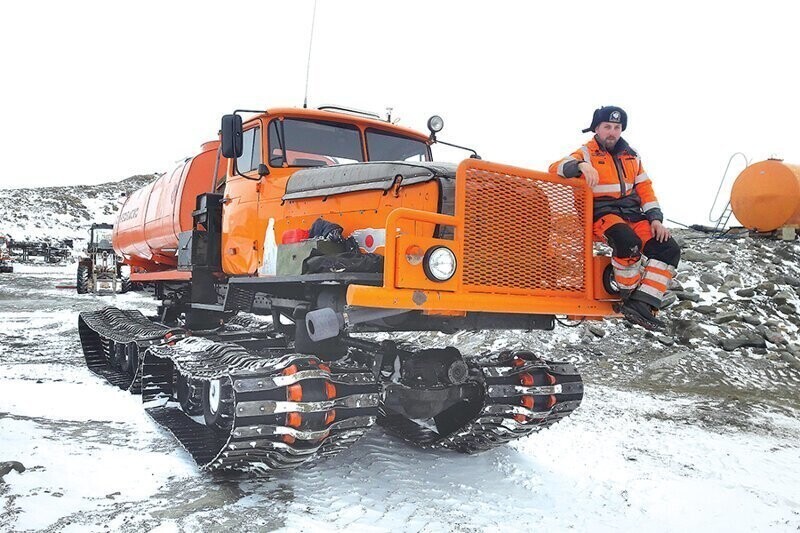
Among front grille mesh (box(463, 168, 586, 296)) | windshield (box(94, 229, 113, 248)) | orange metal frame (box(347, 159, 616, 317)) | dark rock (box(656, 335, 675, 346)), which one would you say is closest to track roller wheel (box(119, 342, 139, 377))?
orange metal frame (box(347, 159, 616, 317))

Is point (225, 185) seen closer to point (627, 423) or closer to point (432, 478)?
point (432, 478)

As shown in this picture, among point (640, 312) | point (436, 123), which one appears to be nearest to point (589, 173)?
point (640, 312)

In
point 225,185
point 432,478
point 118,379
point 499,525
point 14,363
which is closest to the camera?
point 499,525

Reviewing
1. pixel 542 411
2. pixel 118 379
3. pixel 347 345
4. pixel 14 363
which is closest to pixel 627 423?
pixel 542 411

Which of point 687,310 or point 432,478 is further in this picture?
point 687,310

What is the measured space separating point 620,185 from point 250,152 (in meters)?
3.20

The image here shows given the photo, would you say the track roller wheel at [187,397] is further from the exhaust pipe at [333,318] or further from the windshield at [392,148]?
the windshield at [392,148]

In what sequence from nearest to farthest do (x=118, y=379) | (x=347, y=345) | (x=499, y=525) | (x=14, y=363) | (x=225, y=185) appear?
(x=499, y=525), (x=347, y=345), (x=225, y=185), (x=118, y=379), (x=14, y=363)

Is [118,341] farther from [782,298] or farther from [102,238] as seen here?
[102,238]

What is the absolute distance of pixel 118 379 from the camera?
779 cm

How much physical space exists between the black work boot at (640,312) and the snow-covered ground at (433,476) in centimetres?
122

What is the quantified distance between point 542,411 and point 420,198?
1992 millimetres

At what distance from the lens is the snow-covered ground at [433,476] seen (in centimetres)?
402

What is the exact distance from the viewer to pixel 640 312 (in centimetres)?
452
